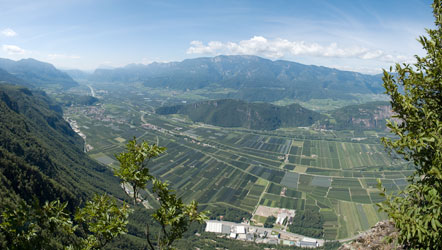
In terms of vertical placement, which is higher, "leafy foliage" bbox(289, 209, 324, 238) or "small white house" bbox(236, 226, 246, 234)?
"leafy foliage" bbox(289, 209, 324, 238)

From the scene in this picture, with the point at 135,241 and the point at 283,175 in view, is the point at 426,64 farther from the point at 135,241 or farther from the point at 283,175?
the point at 283,175

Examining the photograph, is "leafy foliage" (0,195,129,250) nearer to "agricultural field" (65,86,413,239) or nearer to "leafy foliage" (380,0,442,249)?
"leafy foliage" (380,0,442,249)

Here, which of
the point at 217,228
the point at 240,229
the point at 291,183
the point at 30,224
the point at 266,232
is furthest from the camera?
the point at 291,183

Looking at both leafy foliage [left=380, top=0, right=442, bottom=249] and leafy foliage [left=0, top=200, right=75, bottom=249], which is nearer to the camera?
leafy foliage [left=380, top=0, right=442, bottom=249]

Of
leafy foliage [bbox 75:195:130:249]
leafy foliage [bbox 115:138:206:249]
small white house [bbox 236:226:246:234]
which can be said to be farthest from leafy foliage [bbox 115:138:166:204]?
small white house [bbox 236:226:246:234]

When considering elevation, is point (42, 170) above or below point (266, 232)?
above

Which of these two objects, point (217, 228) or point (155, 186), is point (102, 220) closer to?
point (155, 186)

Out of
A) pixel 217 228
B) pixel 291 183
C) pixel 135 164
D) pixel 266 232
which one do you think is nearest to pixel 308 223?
pixel 266 232

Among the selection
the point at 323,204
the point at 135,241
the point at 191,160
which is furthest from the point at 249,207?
the point at 191,160
